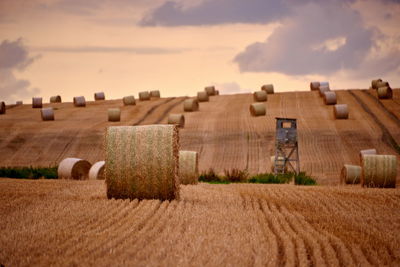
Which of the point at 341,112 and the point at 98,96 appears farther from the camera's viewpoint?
the point at 98,96

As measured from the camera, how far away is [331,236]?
7.95 meters

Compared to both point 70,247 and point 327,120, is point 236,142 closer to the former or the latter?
point 327,120

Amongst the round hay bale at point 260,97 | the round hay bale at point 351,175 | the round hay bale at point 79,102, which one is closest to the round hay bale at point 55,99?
the round hay bale at point 79,102

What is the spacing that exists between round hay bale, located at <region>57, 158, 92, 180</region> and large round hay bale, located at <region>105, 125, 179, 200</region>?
926cm

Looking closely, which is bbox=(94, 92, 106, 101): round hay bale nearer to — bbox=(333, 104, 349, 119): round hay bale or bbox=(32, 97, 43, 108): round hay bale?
bbox=(32, 97, 43, 108): round hay bale

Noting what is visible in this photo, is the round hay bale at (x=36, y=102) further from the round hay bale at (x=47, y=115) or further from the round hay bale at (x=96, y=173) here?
the round hay bale at (x=96, y=173)

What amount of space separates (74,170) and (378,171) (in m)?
10.2

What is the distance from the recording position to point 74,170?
20.1 metres

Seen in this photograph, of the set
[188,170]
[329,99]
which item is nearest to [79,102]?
[329,99]

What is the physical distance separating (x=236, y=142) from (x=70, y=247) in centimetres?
2593

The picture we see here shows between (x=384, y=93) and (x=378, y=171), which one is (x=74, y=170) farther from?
(x=384, y=93)

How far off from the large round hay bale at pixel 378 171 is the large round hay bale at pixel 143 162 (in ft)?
27.9

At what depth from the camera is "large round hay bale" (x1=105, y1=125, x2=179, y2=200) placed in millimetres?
10773

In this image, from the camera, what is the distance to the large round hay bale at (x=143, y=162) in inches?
424
